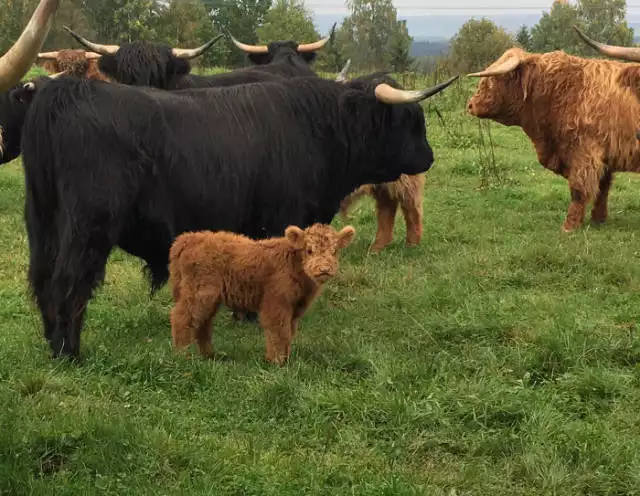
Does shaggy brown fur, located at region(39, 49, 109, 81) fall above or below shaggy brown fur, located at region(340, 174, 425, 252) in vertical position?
above

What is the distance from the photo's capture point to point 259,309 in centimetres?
421

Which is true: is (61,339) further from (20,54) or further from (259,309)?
(20,54)

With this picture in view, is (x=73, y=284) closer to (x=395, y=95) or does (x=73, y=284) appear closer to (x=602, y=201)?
(x=395, y=95)

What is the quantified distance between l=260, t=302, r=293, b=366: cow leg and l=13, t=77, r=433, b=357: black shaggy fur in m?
0.76

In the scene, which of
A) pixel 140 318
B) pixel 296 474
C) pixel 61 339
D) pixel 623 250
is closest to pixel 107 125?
pixel 61 339

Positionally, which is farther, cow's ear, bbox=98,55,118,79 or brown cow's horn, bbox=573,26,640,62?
cow's ear, bbox=98,55,118,79

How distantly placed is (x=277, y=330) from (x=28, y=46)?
7.14 feet

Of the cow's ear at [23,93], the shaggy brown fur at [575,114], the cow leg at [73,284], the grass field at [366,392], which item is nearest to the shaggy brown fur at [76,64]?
the cow's ear at [23,93]

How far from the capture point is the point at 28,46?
7.66ft

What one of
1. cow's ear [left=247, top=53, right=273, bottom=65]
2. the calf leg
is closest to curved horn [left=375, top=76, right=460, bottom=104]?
the calf leg

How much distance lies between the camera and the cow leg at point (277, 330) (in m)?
4.09

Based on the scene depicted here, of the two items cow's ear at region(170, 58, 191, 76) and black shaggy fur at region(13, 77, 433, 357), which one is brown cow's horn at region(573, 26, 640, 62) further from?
cow's ear at region(170, 58, 191, 76)

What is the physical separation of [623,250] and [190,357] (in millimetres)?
4141

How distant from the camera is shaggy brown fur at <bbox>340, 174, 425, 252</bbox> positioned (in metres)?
6.88
